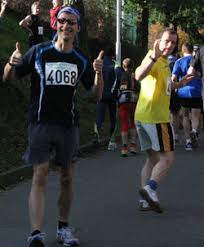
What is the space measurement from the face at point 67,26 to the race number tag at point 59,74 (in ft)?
0.76

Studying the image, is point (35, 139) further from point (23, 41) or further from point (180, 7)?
point (180, 7)

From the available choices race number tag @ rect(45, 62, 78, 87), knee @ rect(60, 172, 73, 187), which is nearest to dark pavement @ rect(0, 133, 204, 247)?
knee @ rect(60, 172, 73, 187)

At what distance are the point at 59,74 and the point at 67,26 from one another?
42 centimetres

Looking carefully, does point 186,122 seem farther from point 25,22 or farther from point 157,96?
point 157,96

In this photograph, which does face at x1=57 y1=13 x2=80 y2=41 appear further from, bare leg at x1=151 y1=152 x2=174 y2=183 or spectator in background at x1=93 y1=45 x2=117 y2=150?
spectator in background at x1=93 y1=45 x2=117 y2=150

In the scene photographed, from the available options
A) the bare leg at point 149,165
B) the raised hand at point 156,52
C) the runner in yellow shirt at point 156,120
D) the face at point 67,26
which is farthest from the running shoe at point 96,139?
the face at point 67,26

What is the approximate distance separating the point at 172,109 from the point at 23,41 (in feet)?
A: 16.8

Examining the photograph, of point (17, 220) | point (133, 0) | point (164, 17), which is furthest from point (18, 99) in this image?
point (164, 17)

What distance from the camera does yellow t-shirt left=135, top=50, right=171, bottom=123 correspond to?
6984 millimetres

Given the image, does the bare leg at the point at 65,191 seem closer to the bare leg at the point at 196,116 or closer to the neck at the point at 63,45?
the neck at the point at 63,45

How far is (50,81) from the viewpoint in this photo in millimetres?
5480

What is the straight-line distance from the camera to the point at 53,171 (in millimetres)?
10039

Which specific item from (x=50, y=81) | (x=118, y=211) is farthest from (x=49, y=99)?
(x=118, y=211)

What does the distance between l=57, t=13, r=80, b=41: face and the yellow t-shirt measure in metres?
1.56
